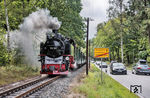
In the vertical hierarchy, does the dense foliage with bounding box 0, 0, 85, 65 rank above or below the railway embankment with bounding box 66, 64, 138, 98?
above

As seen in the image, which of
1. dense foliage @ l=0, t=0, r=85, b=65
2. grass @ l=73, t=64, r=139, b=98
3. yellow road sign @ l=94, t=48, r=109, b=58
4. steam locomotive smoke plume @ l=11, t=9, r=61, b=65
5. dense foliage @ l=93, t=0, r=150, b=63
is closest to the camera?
grass @ l=73, t=64, r=139, b=98

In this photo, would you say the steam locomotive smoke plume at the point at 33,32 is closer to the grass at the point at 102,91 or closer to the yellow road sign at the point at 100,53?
the yellow road sign at the point at 100,53

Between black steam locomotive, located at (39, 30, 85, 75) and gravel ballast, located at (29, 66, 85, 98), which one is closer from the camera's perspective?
gravel ballast, located at (29, 66, 85, 98)

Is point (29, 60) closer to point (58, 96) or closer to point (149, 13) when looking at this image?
point (58, 96)

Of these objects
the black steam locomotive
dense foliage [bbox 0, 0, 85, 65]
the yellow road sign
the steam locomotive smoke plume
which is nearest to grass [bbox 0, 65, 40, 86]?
the black steam locomotive

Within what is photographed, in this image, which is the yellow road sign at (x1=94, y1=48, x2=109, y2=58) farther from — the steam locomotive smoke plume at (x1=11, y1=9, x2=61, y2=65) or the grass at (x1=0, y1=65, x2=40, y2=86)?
the grass at (x1=0, y1=65, x2=40, y2=86)

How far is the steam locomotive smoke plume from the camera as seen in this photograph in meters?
18.7

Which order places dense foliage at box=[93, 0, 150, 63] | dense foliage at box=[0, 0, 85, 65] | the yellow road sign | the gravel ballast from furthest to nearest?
1. dense foliage at box=[93, 0, 150, 63]
2. dense foliage at box=[0, 0, 85, 65]
3. the yellow road sign
4. the gravel ballast

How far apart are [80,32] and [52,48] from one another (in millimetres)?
17827

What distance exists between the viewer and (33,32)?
19891 mm

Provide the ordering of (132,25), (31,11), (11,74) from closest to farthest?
(11,74) → (31,11) → (132,25)

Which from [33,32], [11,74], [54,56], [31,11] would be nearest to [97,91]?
[54,56]

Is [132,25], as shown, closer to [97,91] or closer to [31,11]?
[31,11]

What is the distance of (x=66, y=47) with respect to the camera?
16969 mm
